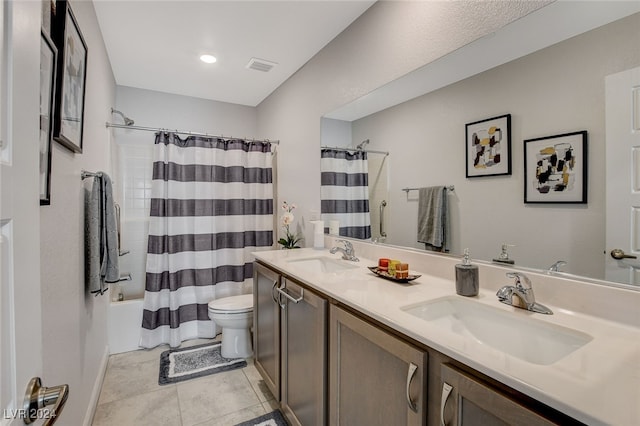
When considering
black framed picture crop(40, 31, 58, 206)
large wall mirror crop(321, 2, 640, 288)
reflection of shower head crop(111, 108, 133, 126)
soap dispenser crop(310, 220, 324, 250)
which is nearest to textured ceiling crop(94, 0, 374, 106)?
reflection of shower head crop(111, 108, 133, 126)

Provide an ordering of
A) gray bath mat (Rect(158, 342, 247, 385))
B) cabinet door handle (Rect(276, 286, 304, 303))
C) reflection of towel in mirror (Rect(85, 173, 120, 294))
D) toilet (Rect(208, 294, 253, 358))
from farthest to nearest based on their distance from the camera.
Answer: toilet (Rect(208, 294, 253, 358)), gray bath mat (Rect(158, 342, 247, 385)), reflection of towel in mirror (Rect(85, 173, 120, 294)), cabinet door handle (Rect(276, 286, 304, 303))

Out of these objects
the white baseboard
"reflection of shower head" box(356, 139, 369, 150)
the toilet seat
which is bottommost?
the white baseboard

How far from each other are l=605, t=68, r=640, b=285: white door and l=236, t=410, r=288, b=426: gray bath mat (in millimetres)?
1761

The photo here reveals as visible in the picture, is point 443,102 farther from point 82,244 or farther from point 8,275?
point 82,244

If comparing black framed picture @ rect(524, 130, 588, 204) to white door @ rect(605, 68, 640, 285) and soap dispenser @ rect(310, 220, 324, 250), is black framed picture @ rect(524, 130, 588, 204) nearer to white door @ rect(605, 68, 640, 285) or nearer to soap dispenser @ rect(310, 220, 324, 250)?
white door @ rect(605, 68, 640, 285)

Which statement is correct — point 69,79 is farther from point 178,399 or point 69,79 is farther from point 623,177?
point 623,177

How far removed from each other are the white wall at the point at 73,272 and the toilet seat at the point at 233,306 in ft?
2.61

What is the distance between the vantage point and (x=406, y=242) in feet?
5.65

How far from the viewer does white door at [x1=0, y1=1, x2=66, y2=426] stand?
1.54 feet

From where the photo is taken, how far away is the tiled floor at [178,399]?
71.7 inches

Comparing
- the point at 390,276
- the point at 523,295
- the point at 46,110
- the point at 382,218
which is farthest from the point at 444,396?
the point at 46,110

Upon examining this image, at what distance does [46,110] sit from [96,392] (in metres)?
1.80

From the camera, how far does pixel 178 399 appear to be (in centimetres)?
200

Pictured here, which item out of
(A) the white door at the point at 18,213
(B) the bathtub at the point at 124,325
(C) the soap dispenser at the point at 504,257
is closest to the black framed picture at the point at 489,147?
(C) the soap dispenser at the point at 504,257
